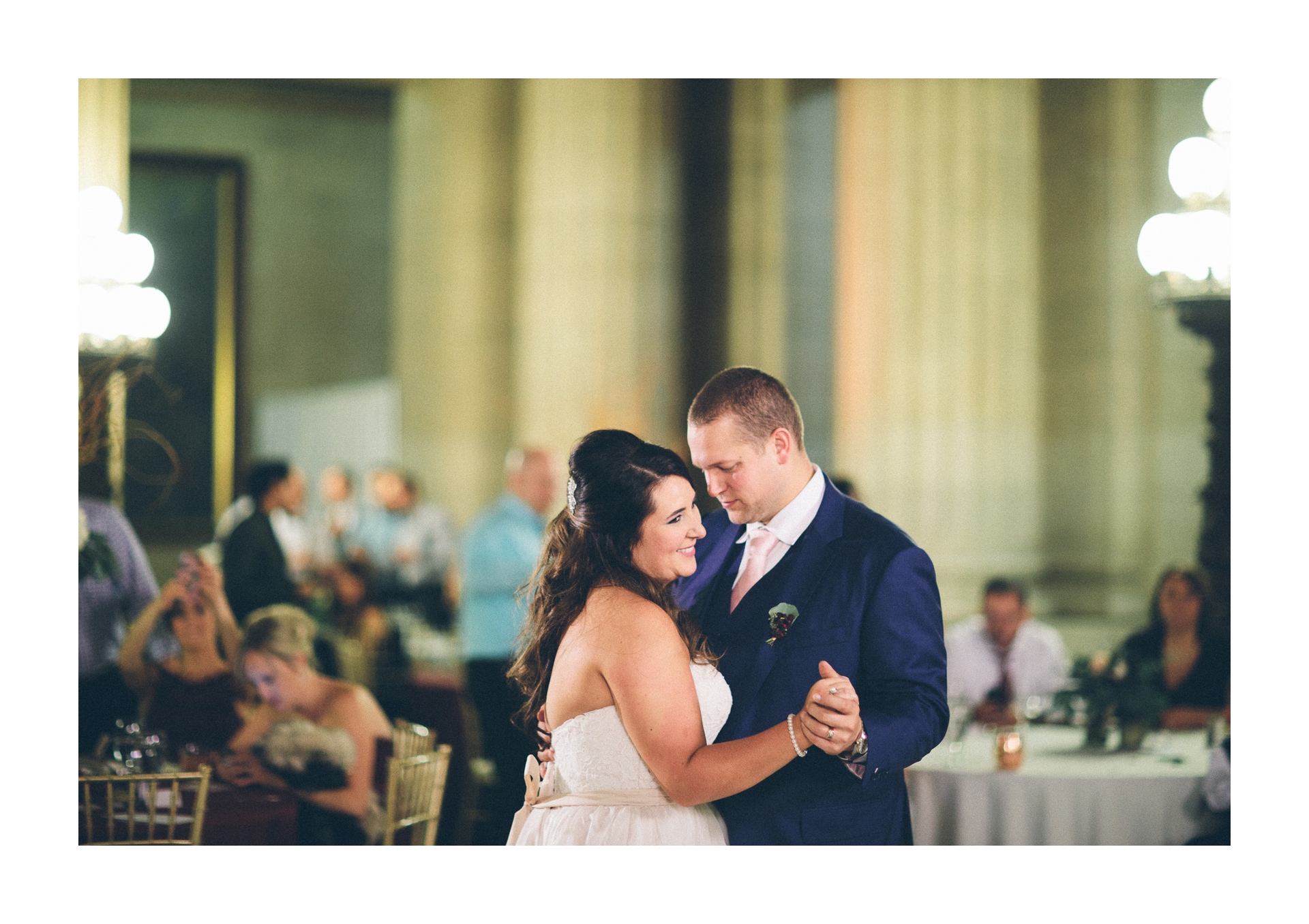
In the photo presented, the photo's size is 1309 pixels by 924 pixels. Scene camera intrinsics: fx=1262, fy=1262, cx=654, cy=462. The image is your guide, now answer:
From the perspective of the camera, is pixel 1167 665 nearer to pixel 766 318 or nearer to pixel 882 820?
pixel 882 820

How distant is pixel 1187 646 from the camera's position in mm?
5426

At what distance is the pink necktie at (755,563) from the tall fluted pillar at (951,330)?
441cm

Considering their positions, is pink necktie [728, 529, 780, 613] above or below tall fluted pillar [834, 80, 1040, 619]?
below

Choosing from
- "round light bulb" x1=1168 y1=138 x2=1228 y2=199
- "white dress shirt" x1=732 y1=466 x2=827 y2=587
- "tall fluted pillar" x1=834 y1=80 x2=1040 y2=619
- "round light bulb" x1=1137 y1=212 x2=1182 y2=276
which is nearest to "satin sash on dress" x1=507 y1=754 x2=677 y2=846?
"white dress shirt" x1=732 y1=466 x2=827 y2=587

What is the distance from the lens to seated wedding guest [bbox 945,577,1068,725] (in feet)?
17.7

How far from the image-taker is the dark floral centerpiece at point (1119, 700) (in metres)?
4.48

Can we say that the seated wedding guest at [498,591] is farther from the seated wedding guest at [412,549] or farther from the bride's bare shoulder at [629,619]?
the bride's bare shoulder at [629,619]

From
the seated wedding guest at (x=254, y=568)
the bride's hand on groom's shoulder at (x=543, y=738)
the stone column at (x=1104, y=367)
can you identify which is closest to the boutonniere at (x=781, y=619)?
the bride's hand on groom's shoulder at (x=543, y=738)

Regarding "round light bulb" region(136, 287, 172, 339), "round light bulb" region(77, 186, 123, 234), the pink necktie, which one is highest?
"round light bulb" region(77, 186, 123, 234)

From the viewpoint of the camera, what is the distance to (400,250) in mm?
10531

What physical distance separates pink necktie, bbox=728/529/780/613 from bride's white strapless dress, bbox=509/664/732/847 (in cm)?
24

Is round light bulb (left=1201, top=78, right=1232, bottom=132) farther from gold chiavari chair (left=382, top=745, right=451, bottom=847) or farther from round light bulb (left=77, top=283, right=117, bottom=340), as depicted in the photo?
round light bulb (left=77, top=283, right=117, bottom=340)

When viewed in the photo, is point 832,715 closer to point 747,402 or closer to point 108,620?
point 747,402

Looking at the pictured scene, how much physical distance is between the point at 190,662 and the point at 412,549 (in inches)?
191
